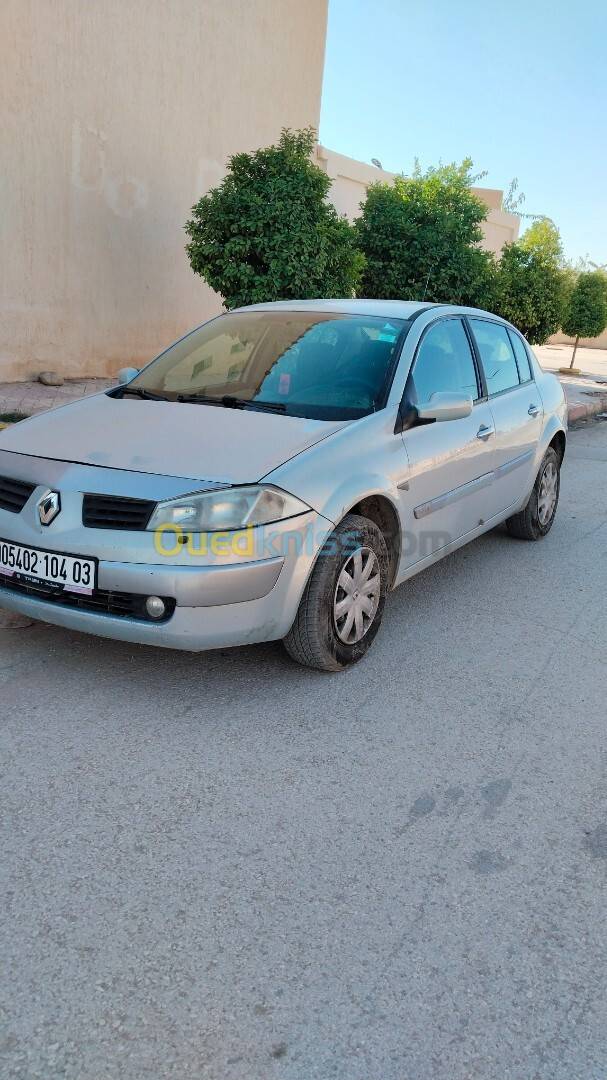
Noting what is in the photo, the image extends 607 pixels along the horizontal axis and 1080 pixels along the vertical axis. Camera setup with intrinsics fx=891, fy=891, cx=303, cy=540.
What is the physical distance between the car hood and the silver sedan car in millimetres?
11

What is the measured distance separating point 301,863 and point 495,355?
3647mm

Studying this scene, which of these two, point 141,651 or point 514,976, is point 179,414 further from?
point 514,976

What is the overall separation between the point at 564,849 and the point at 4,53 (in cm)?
1011

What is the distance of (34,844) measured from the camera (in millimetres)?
2502

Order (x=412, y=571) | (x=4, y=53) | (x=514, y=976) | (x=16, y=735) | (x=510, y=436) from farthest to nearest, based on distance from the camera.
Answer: (x=4, y=53) < (x=510, y=436) < (x=412, y=571) < (x=16, y=735) < (x=514, y=976)

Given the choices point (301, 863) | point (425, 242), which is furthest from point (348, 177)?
point (301, 863)

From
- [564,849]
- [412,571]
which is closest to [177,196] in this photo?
[412,571]

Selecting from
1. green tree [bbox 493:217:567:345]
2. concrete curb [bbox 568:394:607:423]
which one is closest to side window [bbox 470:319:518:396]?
concrete curb [bbox 568:394:607:423]

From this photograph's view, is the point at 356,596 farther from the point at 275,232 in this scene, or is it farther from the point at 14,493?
the point at 275,232

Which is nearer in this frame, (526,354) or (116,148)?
(526,354)

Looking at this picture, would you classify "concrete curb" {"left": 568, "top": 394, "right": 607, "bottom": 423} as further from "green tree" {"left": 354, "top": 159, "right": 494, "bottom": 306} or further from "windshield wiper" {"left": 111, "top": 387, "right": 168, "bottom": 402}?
"windshield wiper" {"left": 111, "top": 387, "right": 168, "bottom": 402}

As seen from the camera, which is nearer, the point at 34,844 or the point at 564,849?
the point at 34,844

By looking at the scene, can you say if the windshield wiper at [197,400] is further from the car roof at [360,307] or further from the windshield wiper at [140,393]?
the car roof at [360,307]

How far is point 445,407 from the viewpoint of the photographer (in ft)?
13.5
